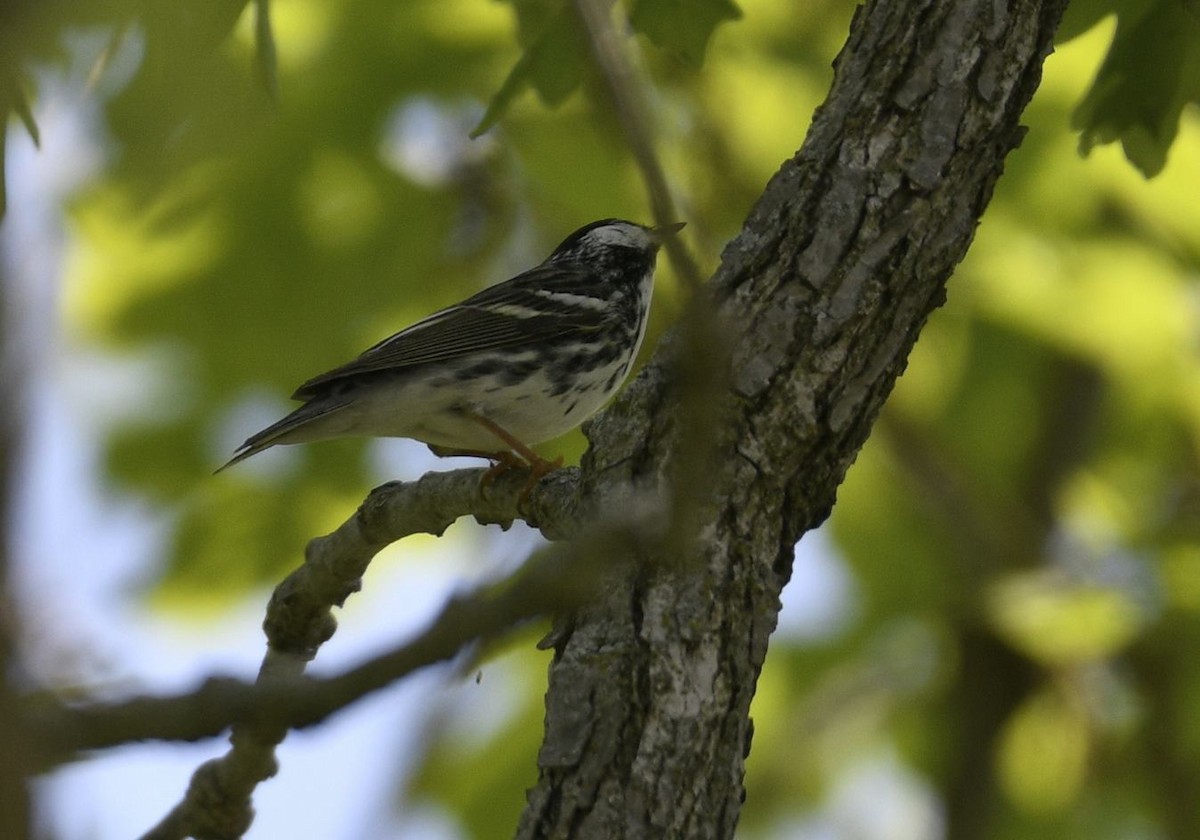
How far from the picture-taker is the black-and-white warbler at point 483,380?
5.48 meters

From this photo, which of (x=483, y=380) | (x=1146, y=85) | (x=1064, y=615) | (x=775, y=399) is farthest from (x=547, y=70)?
(x=1064, y=615)

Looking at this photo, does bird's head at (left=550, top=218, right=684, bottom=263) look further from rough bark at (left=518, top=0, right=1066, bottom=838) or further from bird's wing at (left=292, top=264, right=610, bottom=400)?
rough bark at (left=518, top=0, right=1066, bottom=838)

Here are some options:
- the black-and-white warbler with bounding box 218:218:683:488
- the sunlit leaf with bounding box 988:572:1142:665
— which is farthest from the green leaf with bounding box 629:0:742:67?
the sunlit leaf with bounding box 988:572:1142:665

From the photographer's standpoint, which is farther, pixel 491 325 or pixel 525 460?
pixel 491 325

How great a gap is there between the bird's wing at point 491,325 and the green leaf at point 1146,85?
92.7 inches

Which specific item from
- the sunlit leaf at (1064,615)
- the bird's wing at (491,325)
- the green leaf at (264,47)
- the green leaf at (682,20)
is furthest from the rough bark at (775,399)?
the sunlit leaf at (1064,615)

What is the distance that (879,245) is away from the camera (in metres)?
3.38

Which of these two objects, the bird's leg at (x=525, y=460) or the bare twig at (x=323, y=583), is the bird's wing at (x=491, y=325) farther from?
the bare twig at (x=323, y=583)

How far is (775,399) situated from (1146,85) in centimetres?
155

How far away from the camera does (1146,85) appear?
13.0ft

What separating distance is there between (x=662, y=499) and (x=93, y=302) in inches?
157

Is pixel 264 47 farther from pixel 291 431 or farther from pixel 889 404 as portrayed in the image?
pixel 889 404

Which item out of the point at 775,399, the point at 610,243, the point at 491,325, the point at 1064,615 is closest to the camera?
the point at 775,399

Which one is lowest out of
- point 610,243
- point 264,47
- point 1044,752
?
point 264,47
